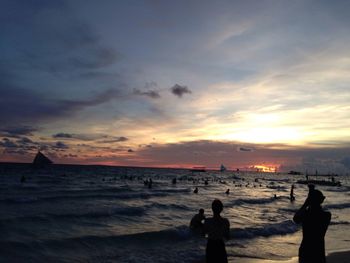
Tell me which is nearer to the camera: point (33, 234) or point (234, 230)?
point (33, 234)

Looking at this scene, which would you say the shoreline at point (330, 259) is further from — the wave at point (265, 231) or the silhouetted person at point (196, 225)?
the silhouetted person at point (196, 225)

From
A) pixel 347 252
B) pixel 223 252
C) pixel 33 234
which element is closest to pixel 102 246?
pixel 33 234

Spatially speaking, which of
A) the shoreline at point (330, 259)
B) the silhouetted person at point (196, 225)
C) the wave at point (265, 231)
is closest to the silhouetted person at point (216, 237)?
the silhouetted person at point (196, 225)

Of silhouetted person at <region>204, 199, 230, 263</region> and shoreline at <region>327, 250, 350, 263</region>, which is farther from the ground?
silhouetted person at <region>204, 199, 230, 263</region>

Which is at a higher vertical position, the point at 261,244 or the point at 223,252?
the point at 223,252

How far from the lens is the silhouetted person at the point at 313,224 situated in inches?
297

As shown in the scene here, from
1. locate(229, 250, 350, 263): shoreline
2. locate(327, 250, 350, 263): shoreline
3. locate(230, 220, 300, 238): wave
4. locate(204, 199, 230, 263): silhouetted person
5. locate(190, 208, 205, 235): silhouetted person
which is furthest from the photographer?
locate(230, 220, 300, 238): wave

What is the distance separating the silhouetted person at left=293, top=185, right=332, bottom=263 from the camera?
755 cm

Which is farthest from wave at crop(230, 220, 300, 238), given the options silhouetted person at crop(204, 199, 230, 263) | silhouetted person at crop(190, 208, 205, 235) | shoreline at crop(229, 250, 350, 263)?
silhouetted person at crop(190, 208, 205, 235)

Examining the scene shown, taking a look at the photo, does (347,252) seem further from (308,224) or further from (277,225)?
(308,224)

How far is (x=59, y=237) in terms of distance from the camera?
69.5 ft

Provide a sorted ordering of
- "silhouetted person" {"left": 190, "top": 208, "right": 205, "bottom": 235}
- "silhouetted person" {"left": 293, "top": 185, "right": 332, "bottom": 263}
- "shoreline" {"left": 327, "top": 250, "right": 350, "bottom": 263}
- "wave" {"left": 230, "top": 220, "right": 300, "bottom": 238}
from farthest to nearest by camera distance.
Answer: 1. "wave" {"left": 230, "top": 220, "right": 300, "bottom": 238}
2. "shoreline" {"left": 327, "top": 250, "right": 350, "bottom": 263}
3. "silhouetted person" {"left": 190, "top": 208, "right": 205, "bottom": 235}
4. "silhouetted person" {"left": 293, "top": 185, "right": 332, "bottom": 263}

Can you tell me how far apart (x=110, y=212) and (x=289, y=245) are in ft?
50.9

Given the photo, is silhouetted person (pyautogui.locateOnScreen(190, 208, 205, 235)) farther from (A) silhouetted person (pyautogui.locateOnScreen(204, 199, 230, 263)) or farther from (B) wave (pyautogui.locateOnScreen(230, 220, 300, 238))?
(B) wave (pyautogui.locateOnScreen(230, 220, 300, 238))
